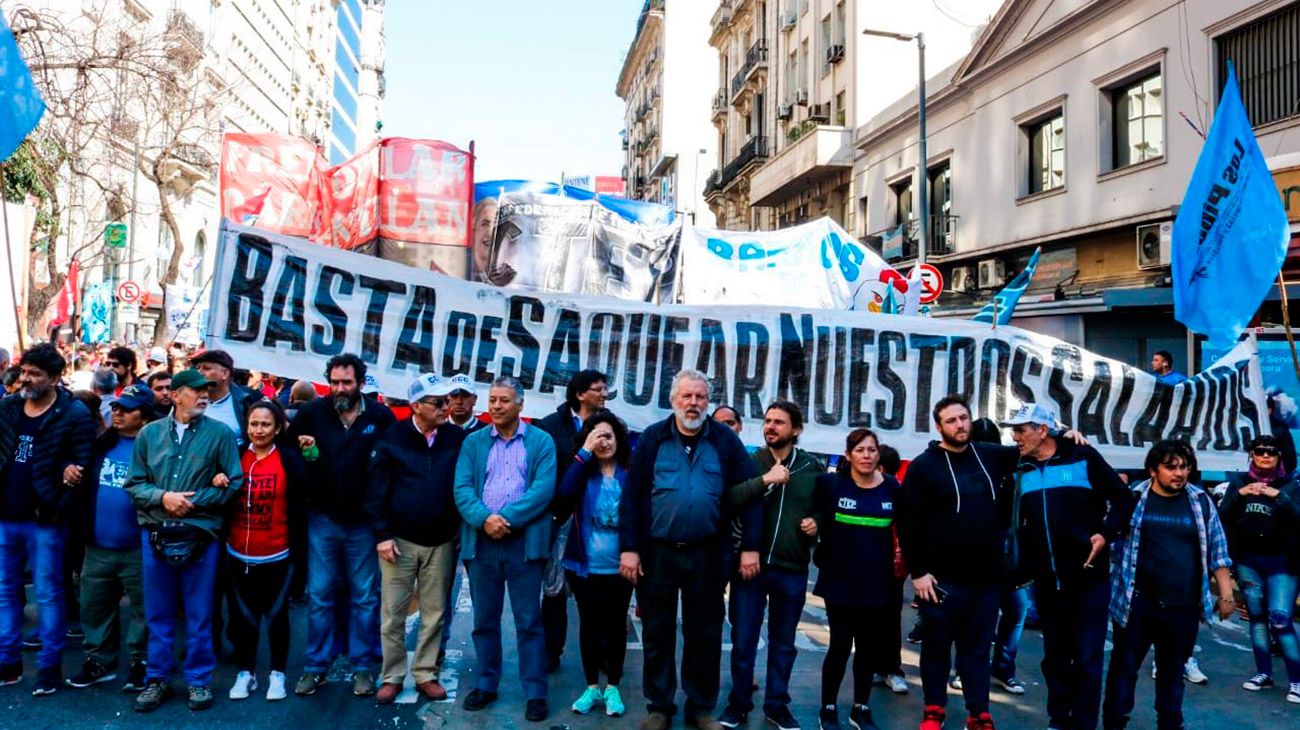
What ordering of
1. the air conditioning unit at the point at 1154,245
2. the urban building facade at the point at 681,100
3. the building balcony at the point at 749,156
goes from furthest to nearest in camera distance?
the urban building facade at the point at 681,100, the building balcony at the point at 749,156, the air conditioning unit at the point at 1154,245

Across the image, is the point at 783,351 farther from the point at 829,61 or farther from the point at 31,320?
the point at 829,61

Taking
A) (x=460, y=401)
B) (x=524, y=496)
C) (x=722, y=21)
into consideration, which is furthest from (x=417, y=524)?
(x=722, y=21)

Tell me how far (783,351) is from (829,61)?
24245 mm

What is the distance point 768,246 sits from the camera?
11.9 metres

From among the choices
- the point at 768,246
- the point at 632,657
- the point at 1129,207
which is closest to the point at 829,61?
the point at 1129,207

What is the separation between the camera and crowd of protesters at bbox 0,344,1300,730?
5.29 m

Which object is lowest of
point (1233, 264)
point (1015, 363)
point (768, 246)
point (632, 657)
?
point (632, 657)

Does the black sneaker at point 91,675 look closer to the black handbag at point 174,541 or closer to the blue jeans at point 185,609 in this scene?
the blue jeans at point 185,609

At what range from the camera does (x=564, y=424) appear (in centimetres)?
627

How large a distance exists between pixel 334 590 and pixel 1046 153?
1693 cm

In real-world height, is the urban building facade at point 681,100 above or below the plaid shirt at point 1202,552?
above

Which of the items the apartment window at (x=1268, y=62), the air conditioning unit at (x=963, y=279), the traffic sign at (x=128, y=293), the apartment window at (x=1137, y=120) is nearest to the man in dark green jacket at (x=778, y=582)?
the apartment window at (x=1268, y=62)

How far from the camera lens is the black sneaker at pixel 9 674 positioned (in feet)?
18.5

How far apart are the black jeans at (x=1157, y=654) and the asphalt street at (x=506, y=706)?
451 millimetres
